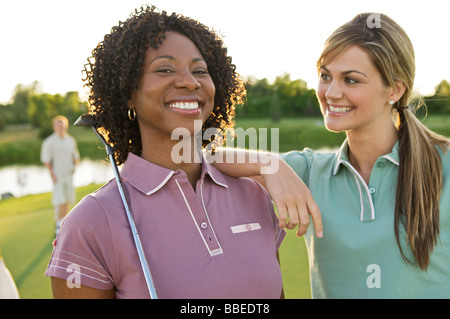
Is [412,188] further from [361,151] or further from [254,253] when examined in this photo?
[254,253]

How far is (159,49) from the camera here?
1436mm

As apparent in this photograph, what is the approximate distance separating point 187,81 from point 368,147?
930mm

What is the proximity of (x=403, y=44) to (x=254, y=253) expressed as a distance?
109cm

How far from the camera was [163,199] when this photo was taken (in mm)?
1390

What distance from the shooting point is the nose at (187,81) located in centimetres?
140

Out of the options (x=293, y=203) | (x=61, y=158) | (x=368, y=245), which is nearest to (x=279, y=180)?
(x=293, y=203)

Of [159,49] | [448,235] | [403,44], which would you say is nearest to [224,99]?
[159,49]

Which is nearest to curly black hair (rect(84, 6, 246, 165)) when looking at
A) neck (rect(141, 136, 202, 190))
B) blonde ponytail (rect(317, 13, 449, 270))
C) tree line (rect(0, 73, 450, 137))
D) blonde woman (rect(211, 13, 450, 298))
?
neck (rect(141, 136, 202, 190))

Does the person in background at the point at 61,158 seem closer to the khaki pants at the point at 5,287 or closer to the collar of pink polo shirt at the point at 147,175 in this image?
the khaki pants at the point at 5,287

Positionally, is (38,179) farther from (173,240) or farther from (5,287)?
(173,240)

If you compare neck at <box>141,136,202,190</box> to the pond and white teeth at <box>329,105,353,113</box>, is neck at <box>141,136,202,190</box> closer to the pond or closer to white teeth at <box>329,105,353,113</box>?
white teeth at <box>329,105,353,113</box>

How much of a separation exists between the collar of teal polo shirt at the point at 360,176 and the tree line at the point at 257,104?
70.5 ft

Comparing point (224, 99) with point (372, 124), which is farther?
point (372, 124)
